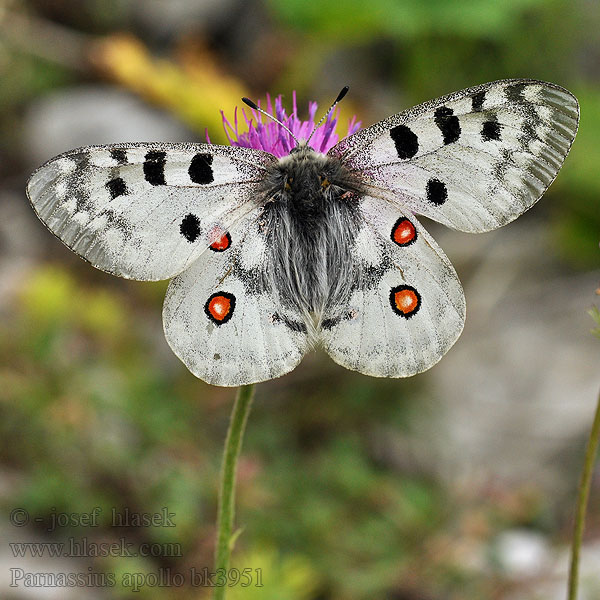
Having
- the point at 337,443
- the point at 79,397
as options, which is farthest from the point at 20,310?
the point at 337,443

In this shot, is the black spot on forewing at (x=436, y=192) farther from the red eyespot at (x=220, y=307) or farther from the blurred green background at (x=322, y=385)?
the blurred green background at (x=322, y=385)

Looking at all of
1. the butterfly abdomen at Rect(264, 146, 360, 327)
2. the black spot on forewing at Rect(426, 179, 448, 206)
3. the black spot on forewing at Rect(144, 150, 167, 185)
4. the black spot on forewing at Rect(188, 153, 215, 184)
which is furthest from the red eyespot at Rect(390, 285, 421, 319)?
the black spot on forewing at Rect(144, 150, 167, 185)

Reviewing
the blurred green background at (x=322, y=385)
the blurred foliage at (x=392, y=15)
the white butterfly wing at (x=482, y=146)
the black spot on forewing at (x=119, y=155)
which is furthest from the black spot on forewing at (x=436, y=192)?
the blurred foliage at (x=392, y=15)

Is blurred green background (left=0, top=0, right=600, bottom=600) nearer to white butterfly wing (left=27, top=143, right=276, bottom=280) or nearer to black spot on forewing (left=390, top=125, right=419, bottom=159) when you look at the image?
white butterfly wing (left=27, top=143, right=276, bottom=280)

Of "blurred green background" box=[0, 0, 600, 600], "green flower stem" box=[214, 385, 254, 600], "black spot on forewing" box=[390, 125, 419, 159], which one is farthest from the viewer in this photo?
"blurred green background" box=[0, 0, 600, 600]

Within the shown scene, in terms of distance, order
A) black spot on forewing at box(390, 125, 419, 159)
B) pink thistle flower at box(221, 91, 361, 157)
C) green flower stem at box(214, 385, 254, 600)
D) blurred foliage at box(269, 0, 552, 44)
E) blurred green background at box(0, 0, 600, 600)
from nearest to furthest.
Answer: green flower stem at box(214, 385, 254, 600)
black spot on forewing at box(390, 125, 419, 159)
pink thistle flower at box(221, 91, 361, 157)
blurred green background at box(0, 0, 600, 600)
blurred foliage at box(269, 0, 552, 44)

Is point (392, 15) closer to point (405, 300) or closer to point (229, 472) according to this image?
point (405, 300)
